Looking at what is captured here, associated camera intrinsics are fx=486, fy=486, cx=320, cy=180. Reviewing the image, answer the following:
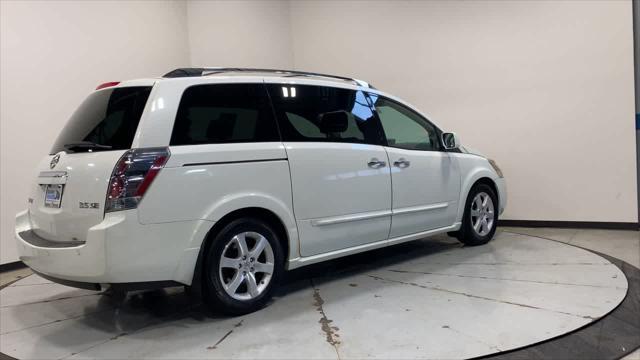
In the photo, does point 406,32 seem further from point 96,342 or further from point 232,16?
point 96,342

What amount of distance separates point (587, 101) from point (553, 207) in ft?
4.14

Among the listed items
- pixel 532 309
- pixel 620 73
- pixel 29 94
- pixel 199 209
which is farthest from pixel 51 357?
pixel 620 73

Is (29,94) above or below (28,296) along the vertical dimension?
above

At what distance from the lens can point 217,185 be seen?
116 inches

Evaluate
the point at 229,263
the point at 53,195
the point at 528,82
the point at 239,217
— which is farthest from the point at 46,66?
the point at 528,82

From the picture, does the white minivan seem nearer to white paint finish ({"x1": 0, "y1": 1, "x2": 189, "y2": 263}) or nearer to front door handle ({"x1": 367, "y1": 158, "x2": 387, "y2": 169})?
front door handle ({"x1": 367, "y1": 158, "x2": 387, "y2": 169})

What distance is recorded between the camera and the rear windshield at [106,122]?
2.82 m

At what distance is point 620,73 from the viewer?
5.23 m

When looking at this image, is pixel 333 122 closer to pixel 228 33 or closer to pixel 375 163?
pixel 375 163

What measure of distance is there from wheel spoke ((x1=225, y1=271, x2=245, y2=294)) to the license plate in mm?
1122

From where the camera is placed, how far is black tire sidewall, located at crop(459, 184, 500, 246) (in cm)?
472

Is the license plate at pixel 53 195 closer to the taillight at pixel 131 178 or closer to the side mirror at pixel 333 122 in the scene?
the taillight at pixel 131 178

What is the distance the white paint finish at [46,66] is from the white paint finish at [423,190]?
3343 millimetres

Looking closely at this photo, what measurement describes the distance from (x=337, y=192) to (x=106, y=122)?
1.61 metres
